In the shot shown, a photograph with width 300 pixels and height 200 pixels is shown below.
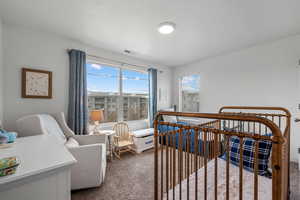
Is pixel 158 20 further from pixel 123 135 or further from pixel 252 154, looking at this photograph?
pixel 123 135

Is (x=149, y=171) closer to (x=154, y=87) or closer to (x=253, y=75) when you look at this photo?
(x=154, y=87)

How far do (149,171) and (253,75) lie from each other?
309 cm

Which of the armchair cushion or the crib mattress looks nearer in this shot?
the crib mattress

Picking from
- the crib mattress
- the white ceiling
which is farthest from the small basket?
the white ceiling

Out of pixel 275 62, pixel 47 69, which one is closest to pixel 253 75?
pixel 275 62

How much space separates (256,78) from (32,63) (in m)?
4.54

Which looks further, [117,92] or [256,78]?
[117,92]

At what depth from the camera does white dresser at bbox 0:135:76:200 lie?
0.77 meters

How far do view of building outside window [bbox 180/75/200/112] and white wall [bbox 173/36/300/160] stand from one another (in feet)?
0.58

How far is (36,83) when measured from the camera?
2.29m

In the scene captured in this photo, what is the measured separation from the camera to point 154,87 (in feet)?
13.3

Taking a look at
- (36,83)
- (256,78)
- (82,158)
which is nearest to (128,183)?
(82,158)

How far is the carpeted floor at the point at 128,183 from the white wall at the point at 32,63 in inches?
61.5

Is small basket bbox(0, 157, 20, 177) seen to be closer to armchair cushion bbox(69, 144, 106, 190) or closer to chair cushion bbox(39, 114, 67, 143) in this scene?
armchair cushion bbox(69, 144, 106, 190)
